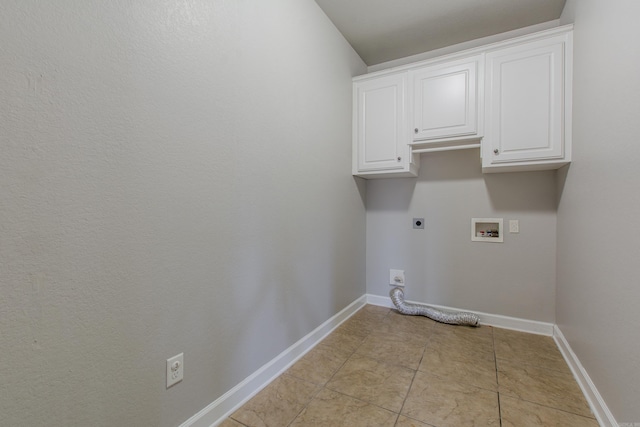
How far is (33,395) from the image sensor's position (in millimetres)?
793

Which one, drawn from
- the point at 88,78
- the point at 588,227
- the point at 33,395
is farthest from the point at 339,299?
the point at 88,78

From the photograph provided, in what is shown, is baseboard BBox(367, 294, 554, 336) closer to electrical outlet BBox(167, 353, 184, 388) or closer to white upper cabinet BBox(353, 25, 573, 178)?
white upper cabinet BBox(353, 25, 573, 178)

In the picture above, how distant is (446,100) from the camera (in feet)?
7.59

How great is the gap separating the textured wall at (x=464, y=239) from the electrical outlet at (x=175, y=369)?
7.03ft

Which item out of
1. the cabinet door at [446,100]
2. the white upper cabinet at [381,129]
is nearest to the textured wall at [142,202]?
the white upper cabinet at [381,129]

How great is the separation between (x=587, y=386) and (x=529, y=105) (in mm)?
1811

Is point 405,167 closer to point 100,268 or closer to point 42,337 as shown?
point 100,268

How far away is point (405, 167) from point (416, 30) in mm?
1144

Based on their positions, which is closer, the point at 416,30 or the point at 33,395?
the point at 33,395

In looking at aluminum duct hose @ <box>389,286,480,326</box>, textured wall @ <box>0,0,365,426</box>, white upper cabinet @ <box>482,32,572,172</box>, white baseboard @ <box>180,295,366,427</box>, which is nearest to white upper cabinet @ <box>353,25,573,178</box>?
white upper cabinet @ <box>482,32,572,172</box>

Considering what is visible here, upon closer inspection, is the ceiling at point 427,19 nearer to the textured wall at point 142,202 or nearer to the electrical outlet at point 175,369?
the textured wall at point 142,202

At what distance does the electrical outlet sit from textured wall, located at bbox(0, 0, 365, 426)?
0.08ft

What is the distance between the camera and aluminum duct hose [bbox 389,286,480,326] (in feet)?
8.05

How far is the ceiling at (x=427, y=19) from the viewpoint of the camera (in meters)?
2.09
